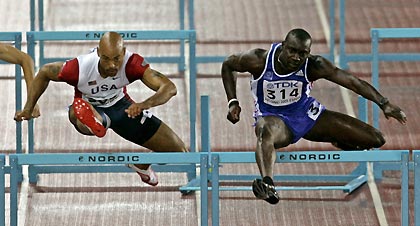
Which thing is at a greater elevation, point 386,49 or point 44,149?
point 386,49

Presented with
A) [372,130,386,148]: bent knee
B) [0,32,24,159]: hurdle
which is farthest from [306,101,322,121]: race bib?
[0,32,24,159]: hurdle

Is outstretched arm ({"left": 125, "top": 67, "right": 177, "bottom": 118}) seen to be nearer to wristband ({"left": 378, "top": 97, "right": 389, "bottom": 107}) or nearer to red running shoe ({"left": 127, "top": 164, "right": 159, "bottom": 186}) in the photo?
red running shoe ({"left": 127, "top": 164, "right": 159, "bottom": 186})

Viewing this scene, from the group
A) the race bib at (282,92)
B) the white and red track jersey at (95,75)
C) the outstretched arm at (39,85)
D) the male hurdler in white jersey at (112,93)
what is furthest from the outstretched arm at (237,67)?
the outstretched arm at (39,85)

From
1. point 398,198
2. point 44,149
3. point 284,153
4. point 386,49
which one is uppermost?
point 386,49

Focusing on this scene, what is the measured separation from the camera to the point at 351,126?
38.7 feet

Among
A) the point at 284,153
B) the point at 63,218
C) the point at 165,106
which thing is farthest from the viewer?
the point at 165,106

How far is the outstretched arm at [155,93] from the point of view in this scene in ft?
36.0

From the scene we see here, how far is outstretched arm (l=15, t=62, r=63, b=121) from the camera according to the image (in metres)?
11.5

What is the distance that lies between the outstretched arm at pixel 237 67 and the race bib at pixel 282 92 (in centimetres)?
15

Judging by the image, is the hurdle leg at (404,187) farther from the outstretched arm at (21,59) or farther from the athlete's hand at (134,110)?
the outstretched arm at (21,59)

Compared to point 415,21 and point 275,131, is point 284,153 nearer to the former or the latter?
point 275,131

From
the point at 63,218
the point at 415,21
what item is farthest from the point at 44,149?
the point at 415,21

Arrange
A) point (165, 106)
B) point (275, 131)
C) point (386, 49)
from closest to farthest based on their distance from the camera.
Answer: point (275, 131) → point (165, 106) → point (386, 49)

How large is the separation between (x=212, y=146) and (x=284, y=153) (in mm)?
4126
